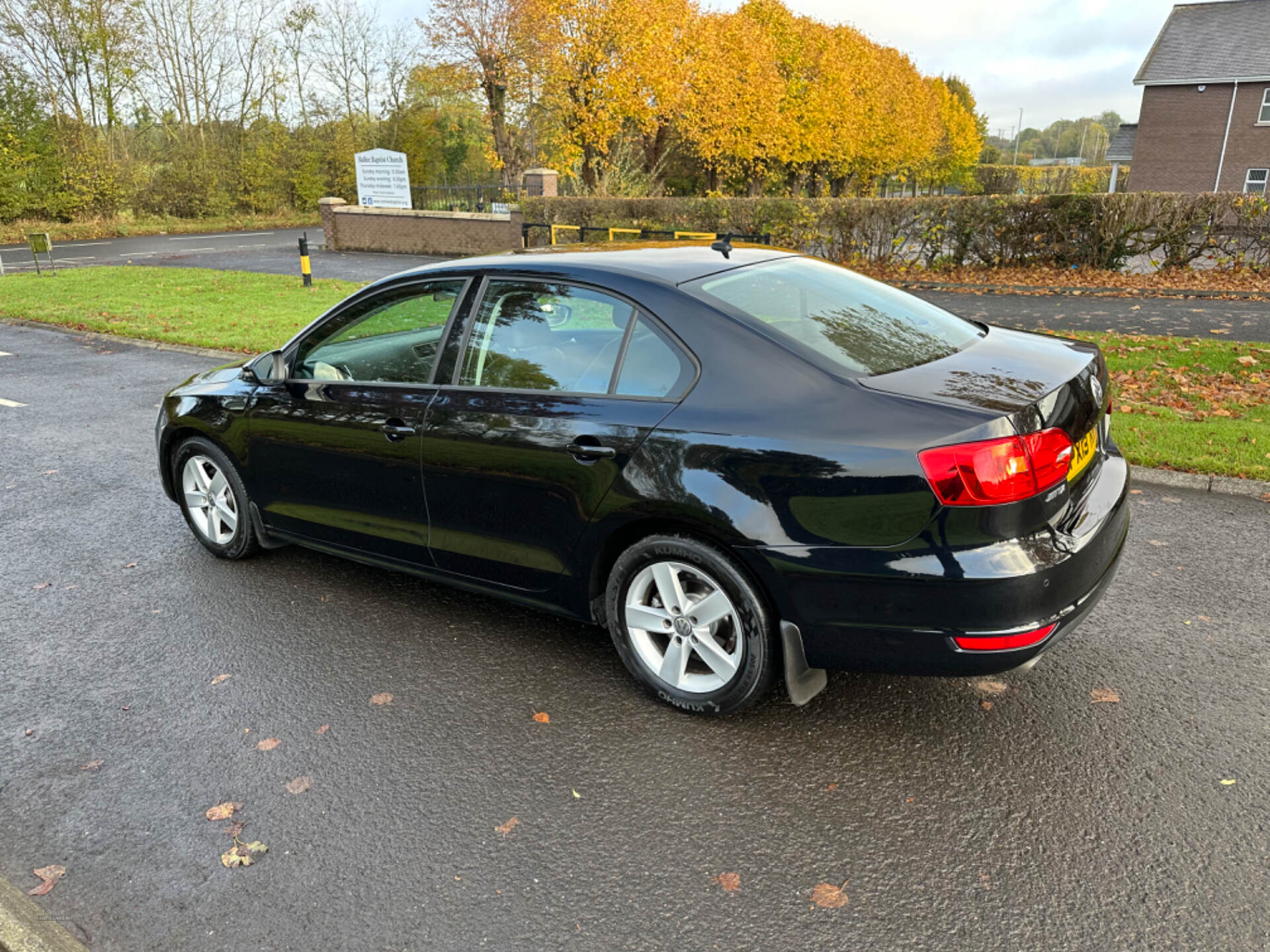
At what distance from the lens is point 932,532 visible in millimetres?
2740

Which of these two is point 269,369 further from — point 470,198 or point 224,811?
point 470,198

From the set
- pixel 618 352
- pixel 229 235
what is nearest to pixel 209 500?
pixel 618 352

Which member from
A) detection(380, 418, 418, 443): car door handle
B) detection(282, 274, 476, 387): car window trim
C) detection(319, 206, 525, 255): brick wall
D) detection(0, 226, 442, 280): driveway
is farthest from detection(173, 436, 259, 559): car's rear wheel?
detection(319, 206, 525, 255): brick wall

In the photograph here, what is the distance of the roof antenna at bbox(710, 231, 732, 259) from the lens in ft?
12.6

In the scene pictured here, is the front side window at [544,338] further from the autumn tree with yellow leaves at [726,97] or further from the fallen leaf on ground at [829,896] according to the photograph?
the autumn tree with yellow leaves at [726,97]

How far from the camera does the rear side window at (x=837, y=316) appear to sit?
3.19 m

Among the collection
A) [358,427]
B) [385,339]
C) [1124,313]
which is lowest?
[1124,313]

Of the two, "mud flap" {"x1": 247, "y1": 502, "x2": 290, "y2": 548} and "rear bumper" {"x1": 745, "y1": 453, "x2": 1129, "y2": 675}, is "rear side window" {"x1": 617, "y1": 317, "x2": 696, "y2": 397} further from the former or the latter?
"mud flap" {"x1": 247, "y1": 502, "x2": 290, "y2": 548}

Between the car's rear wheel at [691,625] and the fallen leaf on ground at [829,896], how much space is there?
76 centimetres

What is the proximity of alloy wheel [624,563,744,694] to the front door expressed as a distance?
112 centimetres

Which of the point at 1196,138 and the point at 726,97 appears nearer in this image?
the point at 726,97

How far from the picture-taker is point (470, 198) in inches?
1417

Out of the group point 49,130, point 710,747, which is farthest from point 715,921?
point 49,130

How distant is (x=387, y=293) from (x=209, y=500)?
1.74 metres
